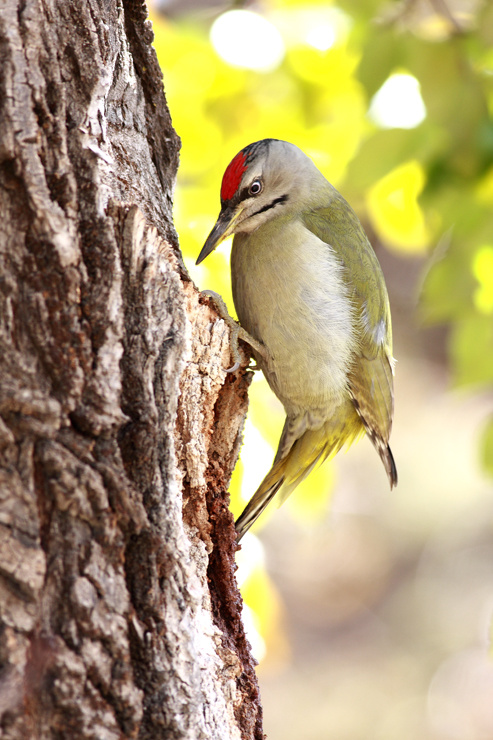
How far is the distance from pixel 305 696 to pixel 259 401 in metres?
4.68

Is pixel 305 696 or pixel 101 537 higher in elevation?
pixel 305 696

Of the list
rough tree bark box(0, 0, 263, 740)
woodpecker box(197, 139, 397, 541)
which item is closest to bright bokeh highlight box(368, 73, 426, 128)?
woodpecker box(197, 139, 397, 541)

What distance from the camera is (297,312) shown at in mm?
2807

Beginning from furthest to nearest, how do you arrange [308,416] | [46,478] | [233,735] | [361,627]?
[361,627]
[308,416]
[233,735]
[46,478]

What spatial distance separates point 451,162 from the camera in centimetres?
284

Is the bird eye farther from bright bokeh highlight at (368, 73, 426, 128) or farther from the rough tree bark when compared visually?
the rough tree bark

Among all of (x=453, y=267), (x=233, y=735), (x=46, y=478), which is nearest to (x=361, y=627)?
(x=453, y=267)

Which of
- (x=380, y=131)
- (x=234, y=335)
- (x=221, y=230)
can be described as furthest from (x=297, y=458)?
(x=380, y=131)

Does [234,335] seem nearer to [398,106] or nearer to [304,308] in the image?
[304,308]

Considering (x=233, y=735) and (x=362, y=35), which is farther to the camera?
(x=362, y=35)

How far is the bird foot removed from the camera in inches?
89.4

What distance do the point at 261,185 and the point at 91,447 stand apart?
6.28ft

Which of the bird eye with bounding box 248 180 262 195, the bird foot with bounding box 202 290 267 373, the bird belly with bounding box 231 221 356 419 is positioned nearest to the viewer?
the bird foot with bounding box 202 290 267 373

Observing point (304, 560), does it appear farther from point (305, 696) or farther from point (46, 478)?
point (46, 478)
